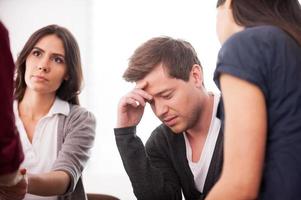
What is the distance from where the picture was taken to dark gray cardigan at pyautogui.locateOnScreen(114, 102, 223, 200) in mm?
1386

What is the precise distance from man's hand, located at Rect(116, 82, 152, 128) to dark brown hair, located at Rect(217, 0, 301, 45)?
0.59 meters

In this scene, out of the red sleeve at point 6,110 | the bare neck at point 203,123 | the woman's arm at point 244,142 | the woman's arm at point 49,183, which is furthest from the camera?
the bare neck at point 203,123

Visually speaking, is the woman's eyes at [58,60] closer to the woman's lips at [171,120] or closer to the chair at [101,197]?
the woman's lips at [171,120]

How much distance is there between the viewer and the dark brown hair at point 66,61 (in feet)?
5.25

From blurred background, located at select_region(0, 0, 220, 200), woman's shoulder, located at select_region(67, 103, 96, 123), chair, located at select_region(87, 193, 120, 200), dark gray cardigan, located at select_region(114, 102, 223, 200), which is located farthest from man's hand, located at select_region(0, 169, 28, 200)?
blurred background, located at select_region(0, 0, 220, 200)

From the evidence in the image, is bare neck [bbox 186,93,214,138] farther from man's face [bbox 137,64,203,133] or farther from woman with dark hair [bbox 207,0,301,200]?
woman with dark hair [bbox 207,0,301,200]

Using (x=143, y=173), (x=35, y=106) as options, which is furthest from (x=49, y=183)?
(x=35, y=106)

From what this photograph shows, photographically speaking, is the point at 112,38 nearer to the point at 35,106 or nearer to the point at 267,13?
the point at 35,106

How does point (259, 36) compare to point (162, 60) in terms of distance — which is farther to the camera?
point (162, 60)

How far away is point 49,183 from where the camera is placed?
1.27m

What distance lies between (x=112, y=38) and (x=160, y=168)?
4.89 ft

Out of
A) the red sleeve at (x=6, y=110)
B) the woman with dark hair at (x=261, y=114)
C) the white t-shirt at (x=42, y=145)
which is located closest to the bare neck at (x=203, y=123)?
the white t-shirt at (x=42, y=145)

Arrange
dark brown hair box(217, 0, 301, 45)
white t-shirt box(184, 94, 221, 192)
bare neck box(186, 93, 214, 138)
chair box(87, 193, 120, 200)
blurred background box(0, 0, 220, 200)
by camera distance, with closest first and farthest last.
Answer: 1. dark brown hair box(217, 0, 301, 45)
2. white t-shirt box(184, 94, 221, 192)
3. bare neck box(186, 93, 214, 138)
4. chair box(87, 193, 120, 200)
5. blurred background box(0, 0, 220, 200)

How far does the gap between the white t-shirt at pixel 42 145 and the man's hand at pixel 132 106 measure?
0.26 meters
